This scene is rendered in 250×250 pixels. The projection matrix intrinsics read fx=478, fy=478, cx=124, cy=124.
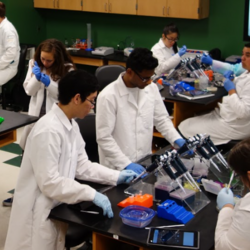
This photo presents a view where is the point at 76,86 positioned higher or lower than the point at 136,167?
higher

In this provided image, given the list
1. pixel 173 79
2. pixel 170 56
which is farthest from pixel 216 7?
pixel 173 79

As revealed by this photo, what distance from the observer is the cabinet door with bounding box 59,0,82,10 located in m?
6.71

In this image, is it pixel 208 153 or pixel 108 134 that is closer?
pixel 208 153

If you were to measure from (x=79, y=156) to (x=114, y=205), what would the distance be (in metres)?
0.38

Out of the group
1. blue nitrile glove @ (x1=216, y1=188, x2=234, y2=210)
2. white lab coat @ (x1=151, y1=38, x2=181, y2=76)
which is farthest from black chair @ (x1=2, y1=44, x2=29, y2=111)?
blue nitrile glove @ (x1=216, y1=188, x2=234, y2=210)

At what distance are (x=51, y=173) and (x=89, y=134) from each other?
1.01 metres

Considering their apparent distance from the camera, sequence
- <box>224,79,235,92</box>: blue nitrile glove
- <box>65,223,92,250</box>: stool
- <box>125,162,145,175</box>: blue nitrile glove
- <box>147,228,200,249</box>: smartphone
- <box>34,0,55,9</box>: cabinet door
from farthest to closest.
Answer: <box>34,0,55,9</box>: cabinet door → <box>224,79,235,92</box>: blue nitrile glove → <box>125,162,145,175</box>: blue nitrile glove → <box>65,223,92,250</box>: stool → <box>147,228,200,249</box>: smartphone

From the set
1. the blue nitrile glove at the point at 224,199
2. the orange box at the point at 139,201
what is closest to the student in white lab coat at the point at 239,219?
the blue nitrile glove at the point at 224,199

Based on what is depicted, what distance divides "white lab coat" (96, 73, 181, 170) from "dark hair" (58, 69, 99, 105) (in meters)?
0.57

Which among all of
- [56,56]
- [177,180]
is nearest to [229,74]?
[56,56]

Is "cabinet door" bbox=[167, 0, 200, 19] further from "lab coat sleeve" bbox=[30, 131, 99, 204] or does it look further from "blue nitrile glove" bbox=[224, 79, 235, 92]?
"lab coat sleeve" bbox=[30, 131, 99, 204]

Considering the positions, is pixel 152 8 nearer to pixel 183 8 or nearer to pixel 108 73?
pixel 183 8

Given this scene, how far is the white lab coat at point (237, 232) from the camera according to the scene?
6.20 feet

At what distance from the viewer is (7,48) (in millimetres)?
5652
